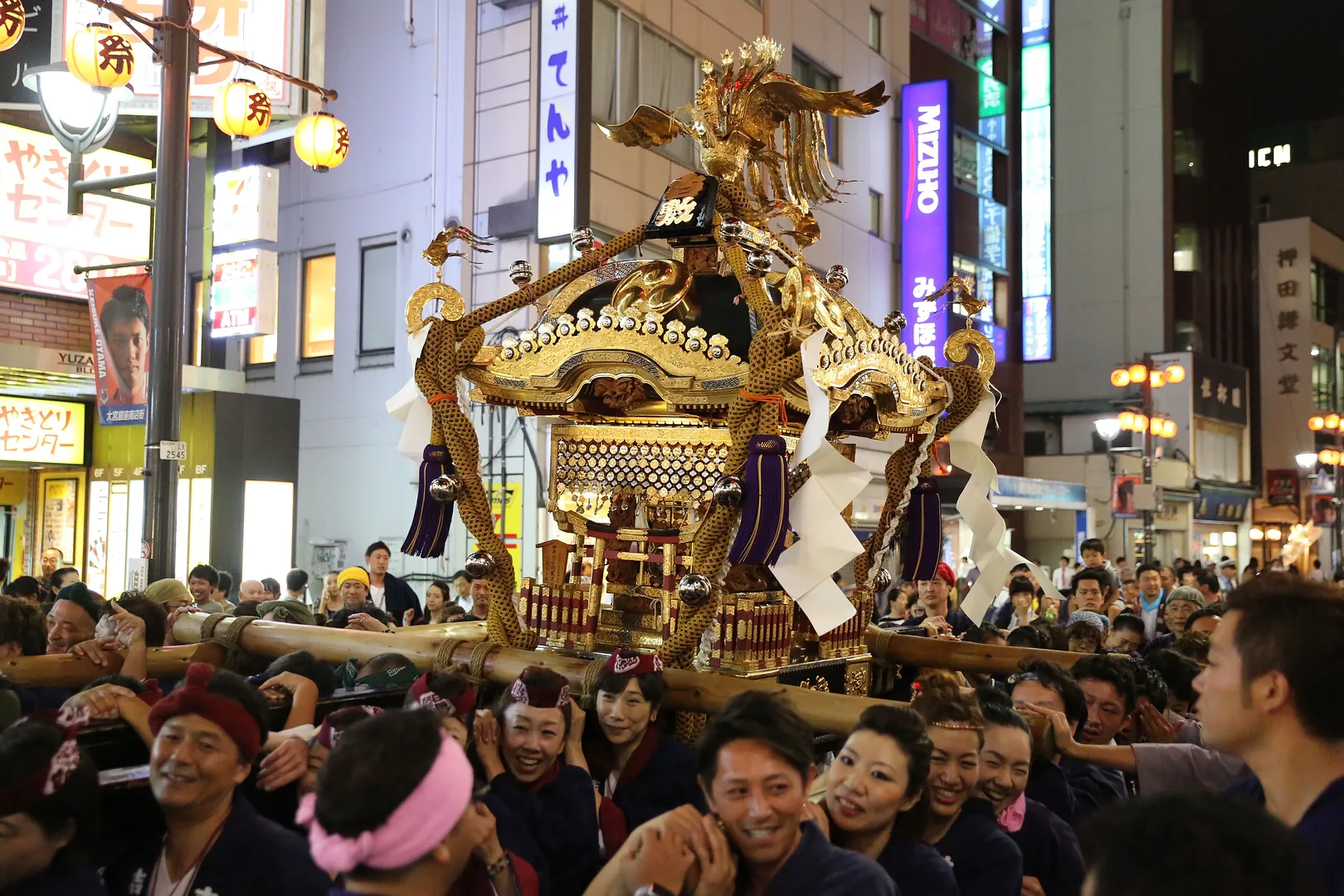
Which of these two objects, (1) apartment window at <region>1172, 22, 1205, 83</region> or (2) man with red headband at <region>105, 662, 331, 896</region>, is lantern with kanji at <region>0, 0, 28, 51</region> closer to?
(2) man with red headband at <region>105, 662, 331, 896</region>

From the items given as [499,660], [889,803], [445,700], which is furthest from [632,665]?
[889,803]

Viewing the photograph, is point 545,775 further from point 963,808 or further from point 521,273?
point 521,273

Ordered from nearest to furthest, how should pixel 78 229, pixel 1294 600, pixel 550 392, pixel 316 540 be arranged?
pixel 1294 600 < pixel 550 392 < pixel 78 229 < pixel 316 540

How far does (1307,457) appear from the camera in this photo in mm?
26500

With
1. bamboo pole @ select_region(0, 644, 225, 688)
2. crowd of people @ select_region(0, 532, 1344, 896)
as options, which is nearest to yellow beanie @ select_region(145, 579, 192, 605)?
bamboo pole @ select_region(0, 644, 225, 688)

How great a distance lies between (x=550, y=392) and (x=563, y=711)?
1823 mm

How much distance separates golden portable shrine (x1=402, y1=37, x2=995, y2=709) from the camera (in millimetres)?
4230

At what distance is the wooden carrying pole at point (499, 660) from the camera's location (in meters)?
3.66

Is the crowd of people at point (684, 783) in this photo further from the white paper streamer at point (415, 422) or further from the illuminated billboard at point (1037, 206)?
the illuminated billboard at point (1037, 206)

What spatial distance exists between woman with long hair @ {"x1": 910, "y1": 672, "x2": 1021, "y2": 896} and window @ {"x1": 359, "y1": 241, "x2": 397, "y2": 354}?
11.8 meters

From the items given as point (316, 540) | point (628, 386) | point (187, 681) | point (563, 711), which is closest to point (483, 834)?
point (187, 681)

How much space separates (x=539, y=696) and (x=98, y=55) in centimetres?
628

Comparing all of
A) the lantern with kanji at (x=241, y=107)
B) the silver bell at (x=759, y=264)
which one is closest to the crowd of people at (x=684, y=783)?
the silver bell at (x=759, y=264)

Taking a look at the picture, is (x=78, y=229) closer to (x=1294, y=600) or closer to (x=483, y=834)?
(x=483, y=834)
